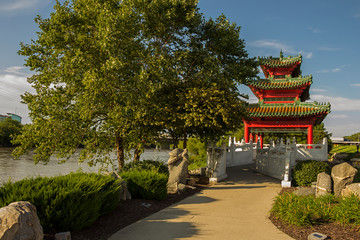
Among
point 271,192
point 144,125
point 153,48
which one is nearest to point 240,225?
point 271,192

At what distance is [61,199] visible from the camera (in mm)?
6297

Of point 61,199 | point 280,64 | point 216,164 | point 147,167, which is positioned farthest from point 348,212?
point 280,64

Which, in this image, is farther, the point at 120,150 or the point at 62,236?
the point at 120,150

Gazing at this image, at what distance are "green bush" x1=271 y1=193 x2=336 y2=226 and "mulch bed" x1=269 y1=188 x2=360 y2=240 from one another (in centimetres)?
17

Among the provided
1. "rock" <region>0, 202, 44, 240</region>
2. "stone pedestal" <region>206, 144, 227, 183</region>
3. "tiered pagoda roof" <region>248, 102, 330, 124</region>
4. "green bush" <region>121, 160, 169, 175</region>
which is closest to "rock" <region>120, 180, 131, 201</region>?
"green bush" <region>121, 160, 169, 175</region>

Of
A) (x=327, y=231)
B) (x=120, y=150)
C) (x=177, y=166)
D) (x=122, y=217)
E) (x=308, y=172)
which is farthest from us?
(x=120, y=150)

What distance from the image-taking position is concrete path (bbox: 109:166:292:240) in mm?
7039

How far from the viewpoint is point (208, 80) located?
1492 centimetres

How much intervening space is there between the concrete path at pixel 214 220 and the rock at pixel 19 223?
7.25ft

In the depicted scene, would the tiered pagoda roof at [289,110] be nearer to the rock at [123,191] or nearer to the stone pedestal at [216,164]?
the stone pedestal at [216,164]

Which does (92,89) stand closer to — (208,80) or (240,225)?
(208,80)

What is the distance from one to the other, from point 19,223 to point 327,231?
6991 millimetres

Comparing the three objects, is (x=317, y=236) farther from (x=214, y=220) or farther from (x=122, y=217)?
(x=122, y=217)

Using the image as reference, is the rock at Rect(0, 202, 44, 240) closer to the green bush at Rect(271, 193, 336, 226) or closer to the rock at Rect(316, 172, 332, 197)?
A: the green bush at Rect(271, 193, 336, 226)
